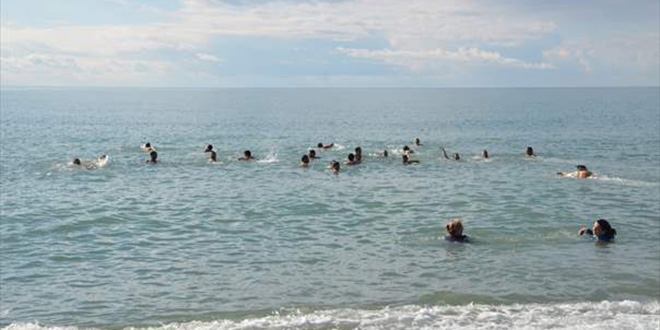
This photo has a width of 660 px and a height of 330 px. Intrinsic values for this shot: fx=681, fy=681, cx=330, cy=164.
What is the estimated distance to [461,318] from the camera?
48.7 feet

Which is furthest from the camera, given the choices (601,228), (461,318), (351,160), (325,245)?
(351,160)

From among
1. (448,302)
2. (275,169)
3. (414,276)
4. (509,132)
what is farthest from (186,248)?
(509,132)

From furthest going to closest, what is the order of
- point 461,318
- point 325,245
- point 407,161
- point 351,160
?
point 407,161 < point 351,160 < point 325,245 < point 461,318

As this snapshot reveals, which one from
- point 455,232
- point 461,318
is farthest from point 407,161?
point 461,318

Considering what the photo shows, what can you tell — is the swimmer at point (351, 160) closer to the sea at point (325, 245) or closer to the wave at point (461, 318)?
the sea at point (325, 245)

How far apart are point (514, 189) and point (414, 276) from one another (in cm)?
1595

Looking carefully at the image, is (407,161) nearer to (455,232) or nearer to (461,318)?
(455,232)

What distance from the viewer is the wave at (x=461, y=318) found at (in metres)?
14.3

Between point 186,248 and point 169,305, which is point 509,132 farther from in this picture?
point 169,305

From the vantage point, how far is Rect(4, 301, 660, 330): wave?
14.3 meters

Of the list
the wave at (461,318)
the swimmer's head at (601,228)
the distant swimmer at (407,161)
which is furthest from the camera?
the distant swimmer at (407,161)

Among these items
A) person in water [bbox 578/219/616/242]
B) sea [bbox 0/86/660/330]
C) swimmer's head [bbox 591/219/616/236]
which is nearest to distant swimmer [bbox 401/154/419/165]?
sea [bbox 0/86/660/330]

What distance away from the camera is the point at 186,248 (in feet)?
71.4

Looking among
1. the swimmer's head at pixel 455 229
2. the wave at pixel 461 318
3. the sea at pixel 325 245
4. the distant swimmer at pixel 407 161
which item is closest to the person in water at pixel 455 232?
the swimmer's head at pixel 455 229
